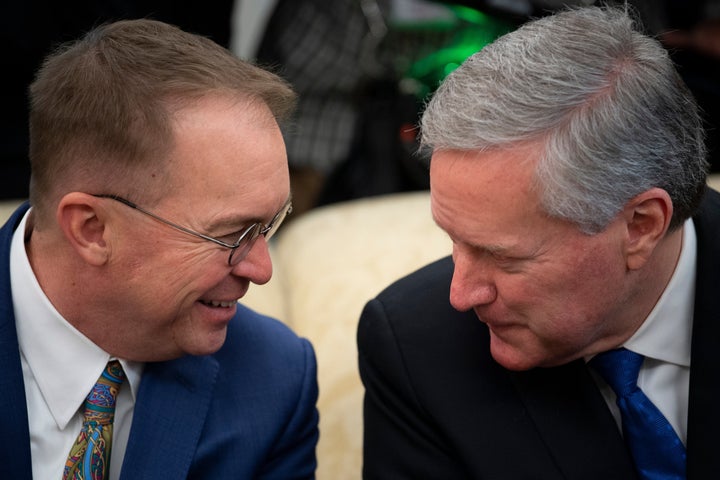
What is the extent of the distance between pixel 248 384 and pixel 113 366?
0.29 meters

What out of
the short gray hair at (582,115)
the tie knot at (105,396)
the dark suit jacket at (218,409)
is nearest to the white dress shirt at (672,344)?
the short gray hair at (582,115)

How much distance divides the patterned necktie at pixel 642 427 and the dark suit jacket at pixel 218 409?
62cm

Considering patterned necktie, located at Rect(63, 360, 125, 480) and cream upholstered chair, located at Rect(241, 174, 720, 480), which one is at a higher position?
patterned necktie, located at Rect(63, 360, 125, 480)

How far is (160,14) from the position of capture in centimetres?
328

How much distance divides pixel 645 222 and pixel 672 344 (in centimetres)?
30

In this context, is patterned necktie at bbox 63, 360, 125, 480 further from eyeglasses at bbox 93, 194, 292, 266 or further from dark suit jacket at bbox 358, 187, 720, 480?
dark suit jacket at bbox 358, 187, 720, 480

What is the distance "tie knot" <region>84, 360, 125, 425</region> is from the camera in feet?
6.66

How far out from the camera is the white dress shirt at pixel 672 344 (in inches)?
82.4

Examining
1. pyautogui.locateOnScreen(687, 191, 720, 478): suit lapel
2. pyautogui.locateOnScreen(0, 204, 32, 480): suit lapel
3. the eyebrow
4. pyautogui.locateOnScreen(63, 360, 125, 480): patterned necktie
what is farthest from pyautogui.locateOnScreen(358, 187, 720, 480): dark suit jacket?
pyautogui.locateOnScreen(0, 204, 32, 480): suit lapel

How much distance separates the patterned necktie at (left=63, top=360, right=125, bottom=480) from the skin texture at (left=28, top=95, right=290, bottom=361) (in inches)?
3.2

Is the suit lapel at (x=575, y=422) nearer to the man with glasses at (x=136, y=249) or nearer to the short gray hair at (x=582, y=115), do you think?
the short gray hair at (x=582, y=115)

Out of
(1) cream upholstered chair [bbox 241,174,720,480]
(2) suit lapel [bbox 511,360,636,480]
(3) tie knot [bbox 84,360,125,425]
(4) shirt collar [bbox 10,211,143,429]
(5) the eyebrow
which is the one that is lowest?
(1) cream upholstered chair [bbox 241,174,720,480]

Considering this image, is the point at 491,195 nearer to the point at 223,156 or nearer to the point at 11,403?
the point at 223,156

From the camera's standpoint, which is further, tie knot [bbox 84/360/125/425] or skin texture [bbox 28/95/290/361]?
tie knot [bbox 84/360/125/425]
